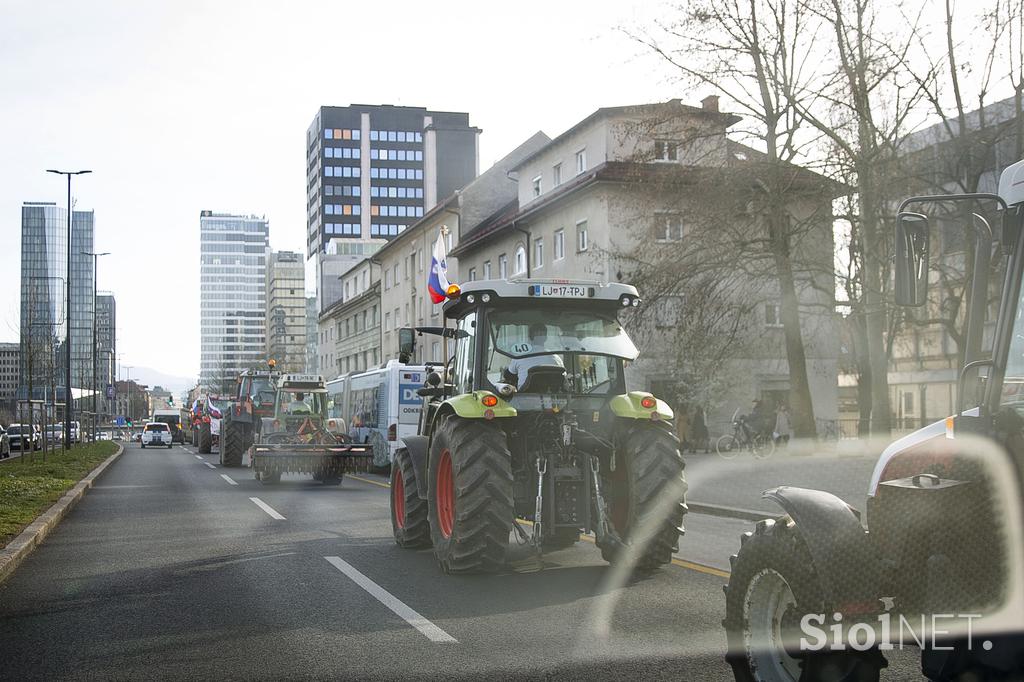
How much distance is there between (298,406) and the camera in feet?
79.6

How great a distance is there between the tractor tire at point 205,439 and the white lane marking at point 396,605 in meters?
36.5

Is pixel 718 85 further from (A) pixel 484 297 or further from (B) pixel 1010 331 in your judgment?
(B) pixel 1010 331

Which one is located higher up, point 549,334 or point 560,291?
point 560,291

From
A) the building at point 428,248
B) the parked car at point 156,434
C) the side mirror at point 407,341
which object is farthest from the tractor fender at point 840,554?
the parked car at point 156,434

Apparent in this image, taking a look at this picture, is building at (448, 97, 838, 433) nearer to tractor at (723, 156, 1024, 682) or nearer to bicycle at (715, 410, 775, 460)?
bicycle at (715, 410, 775, 460)

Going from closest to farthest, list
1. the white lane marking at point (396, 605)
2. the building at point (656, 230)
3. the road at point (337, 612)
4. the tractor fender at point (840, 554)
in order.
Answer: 1. the tractor fender at point (840, 554)
2. the road at point (337, 612)
3. the white lane marking at point (396, 605)
4. the building at point (656, 230)

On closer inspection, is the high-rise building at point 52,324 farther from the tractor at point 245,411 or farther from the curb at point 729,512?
the curb at point 729,512

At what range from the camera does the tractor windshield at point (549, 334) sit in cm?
923

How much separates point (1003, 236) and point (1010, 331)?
362 millimetres

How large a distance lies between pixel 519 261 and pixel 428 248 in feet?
51.4

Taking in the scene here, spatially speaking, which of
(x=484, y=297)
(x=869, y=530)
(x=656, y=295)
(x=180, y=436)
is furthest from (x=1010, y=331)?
(x=180, y=436)

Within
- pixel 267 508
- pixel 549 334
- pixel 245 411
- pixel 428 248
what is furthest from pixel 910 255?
pixel 428 248

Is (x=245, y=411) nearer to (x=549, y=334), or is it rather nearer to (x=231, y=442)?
(x=231, y=442)

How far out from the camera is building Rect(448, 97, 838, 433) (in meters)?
25.7
